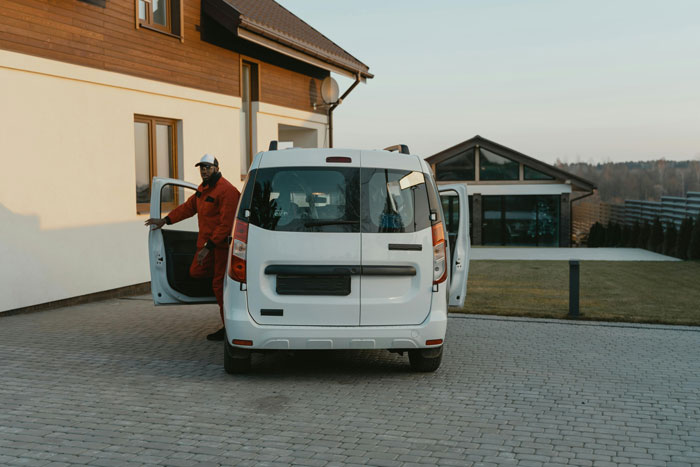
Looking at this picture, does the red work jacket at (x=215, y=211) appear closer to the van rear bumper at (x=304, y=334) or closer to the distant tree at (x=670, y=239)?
the van rear bumper at (x=304, y=334)

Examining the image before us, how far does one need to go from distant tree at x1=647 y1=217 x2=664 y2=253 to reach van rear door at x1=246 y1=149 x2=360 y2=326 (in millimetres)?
24076

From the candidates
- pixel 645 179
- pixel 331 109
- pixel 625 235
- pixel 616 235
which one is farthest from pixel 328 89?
pixel 645 179

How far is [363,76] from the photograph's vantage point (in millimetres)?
19859

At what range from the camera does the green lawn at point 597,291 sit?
10.5 m

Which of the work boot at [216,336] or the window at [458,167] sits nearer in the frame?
the work boot at [216,336]

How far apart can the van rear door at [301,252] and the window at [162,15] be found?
761 cm

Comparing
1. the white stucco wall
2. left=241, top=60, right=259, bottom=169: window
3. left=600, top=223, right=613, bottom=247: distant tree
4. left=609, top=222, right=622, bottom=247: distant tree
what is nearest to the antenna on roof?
the white stucco wall

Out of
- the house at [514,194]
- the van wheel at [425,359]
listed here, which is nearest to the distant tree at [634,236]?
the house at [514,194]

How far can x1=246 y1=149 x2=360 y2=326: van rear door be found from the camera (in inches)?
236

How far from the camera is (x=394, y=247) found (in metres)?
6.12

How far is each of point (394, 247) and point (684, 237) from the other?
2109 cm

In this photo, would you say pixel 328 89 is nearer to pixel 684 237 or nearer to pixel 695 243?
pixel 695 243

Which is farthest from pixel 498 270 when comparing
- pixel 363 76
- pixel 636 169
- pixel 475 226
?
pixel 636 169

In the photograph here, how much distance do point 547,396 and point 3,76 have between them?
305 inches
